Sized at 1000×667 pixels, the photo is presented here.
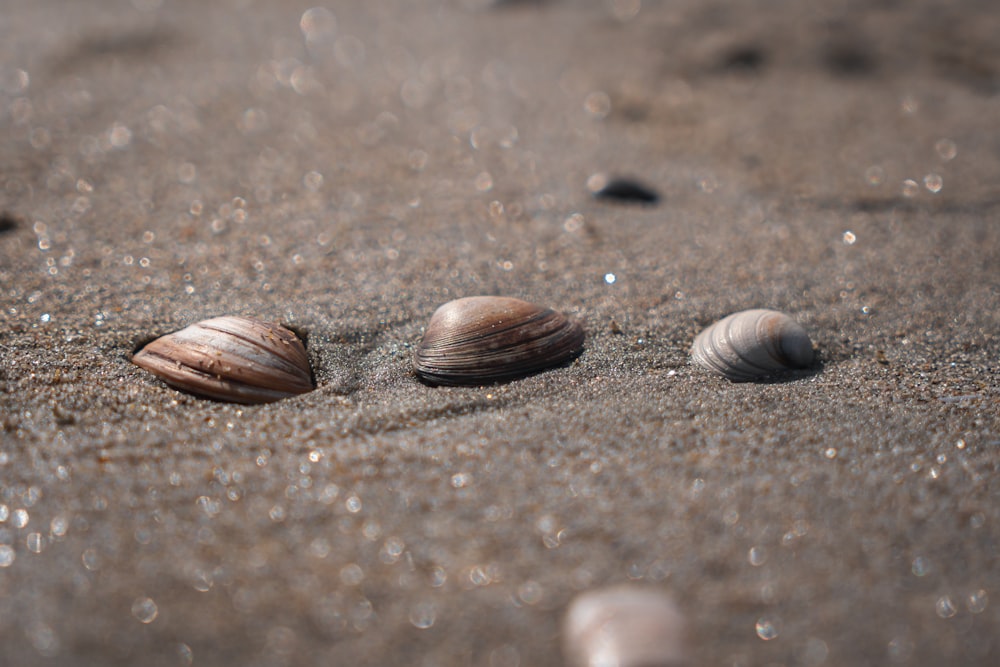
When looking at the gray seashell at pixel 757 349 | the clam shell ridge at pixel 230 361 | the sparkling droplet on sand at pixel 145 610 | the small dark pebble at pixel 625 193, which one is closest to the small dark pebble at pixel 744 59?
the small dark pebble at pixel 625 193

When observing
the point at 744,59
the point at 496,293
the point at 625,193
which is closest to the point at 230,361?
the point at 496,293

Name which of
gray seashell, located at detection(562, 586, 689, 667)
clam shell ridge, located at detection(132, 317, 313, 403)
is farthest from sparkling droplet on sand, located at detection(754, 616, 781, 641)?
clam shell ridge, located at detection(132, 317, 313, 403)

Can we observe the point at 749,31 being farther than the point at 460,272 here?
Yes

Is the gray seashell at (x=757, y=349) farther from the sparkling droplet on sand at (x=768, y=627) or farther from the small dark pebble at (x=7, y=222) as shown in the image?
the small dark pebble at (x=7, y=222)

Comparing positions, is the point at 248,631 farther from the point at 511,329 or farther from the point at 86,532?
the point at 511,329

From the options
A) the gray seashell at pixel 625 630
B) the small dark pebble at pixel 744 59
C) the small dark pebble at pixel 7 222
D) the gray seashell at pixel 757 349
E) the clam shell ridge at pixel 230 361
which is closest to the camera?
the gray seashell at pixel 625 630

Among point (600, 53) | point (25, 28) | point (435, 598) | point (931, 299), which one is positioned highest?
point (25, 28)

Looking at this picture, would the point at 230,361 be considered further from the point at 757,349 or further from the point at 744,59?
the point at 744,59

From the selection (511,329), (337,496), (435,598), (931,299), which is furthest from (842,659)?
(931,299)
